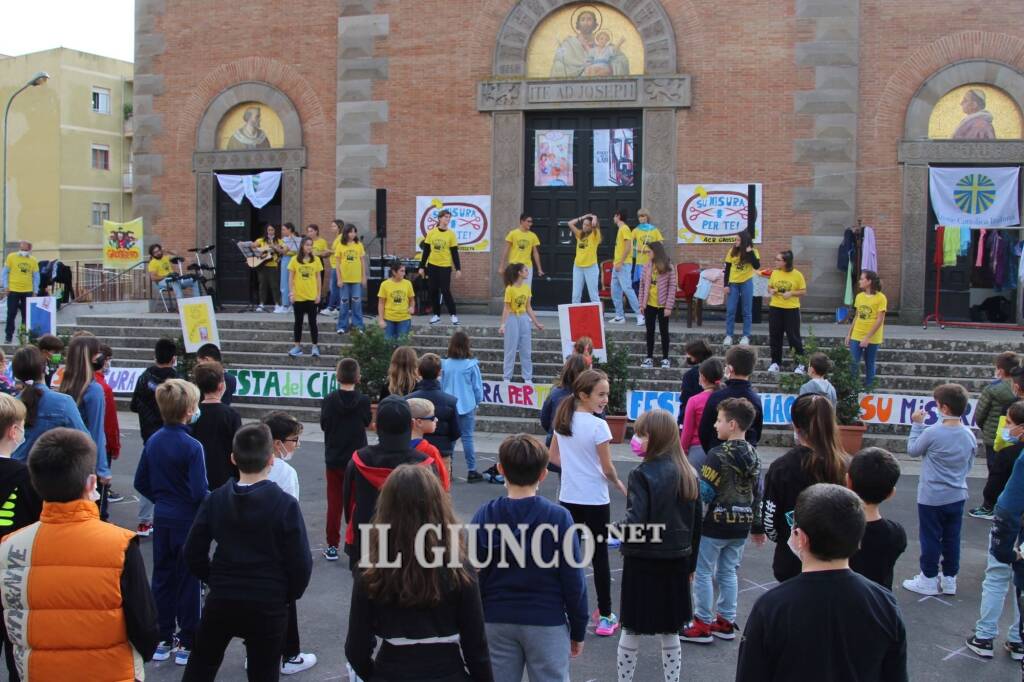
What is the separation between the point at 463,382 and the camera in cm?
1085

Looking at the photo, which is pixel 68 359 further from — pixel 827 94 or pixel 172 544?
pixel 827 94

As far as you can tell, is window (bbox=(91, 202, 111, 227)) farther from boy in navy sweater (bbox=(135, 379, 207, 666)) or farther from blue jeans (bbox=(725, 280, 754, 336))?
boy in navy sweater (bbox=(135, 379, 207, 666))

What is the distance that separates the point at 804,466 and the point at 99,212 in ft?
168

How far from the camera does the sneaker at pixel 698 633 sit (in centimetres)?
655

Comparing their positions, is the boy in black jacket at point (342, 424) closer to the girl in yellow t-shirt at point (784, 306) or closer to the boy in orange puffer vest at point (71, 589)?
the boy in orange puffer vest at point (71, 589)

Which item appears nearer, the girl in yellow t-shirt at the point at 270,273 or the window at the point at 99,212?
the girl in yellow t-shirt at the point at 270,273

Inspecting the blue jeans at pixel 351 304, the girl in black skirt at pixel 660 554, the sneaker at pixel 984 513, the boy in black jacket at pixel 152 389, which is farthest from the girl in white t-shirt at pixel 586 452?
the blue jeans at pixel 351 304

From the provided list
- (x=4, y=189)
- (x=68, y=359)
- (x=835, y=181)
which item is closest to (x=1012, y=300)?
(x=835, y=181)

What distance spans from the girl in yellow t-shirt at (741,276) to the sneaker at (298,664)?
1071 cm

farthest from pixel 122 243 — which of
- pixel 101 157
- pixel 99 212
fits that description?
pixel 101 157

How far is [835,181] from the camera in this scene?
1909cm

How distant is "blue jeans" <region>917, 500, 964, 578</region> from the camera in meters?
7.61

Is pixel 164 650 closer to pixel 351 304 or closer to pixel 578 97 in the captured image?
pixel 351 304

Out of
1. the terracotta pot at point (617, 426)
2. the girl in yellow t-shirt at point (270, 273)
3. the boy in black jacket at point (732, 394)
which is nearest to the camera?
the boy in black jacket at point (732, 394)
